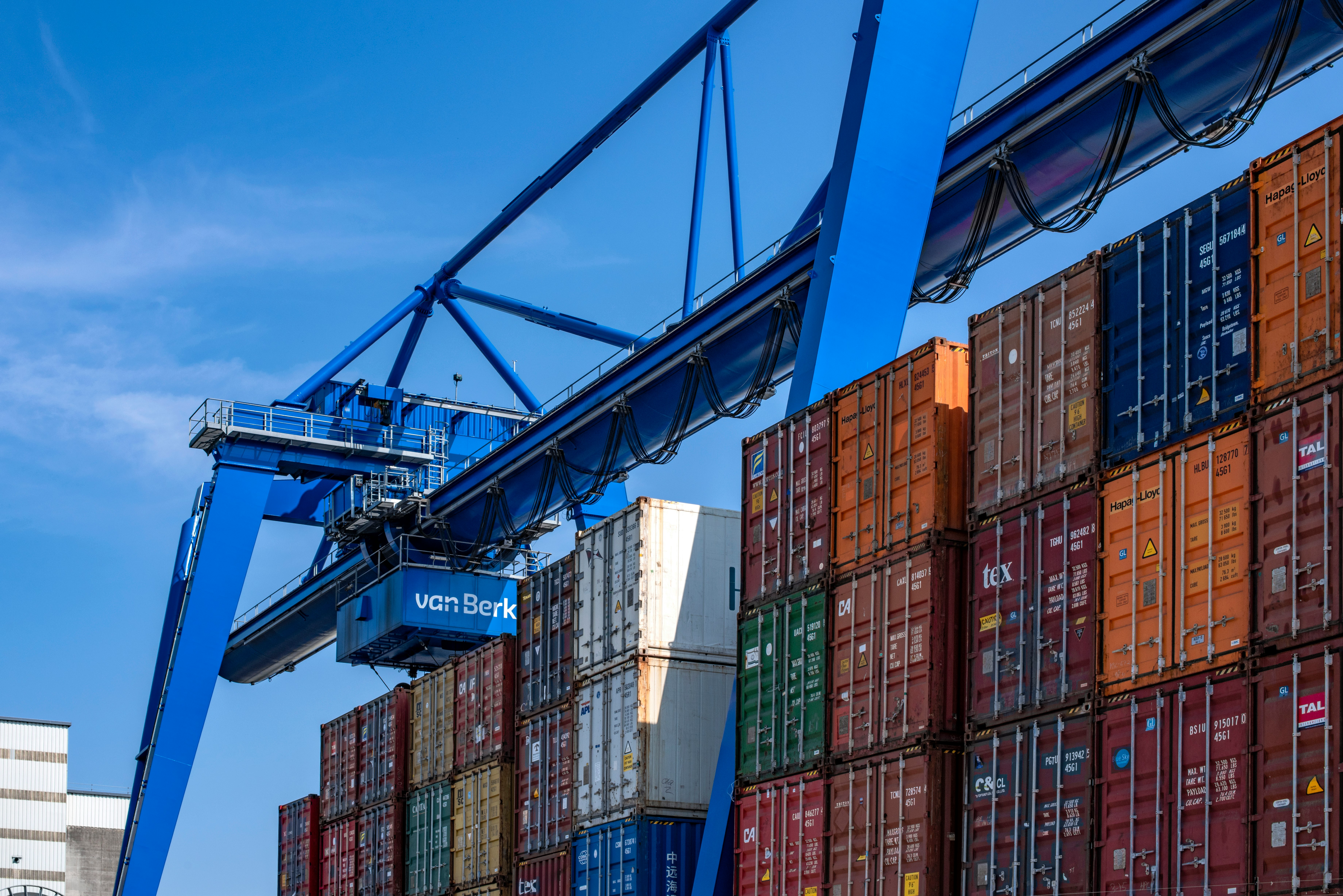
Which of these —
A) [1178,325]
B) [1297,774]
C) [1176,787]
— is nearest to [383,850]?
[1176,787]

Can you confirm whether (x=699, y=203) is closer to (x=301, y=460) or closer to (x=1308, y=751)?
(x=301, y=460)

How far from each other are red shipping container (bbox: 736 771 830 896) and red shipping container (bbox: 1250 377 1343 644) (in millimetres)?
7005

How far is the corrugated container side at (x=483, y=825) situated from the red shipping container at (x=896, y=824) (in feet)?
33.8

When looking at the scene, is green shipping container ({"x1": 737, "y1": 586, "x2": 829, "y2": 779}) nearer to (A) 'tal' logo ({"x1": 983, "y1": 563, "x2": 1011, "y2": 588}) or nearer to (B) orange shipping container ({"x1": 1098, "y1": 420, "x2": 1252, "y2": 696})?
(A) 'tal' logo ({"x1": 983, "y1": 563, "x2": 1011, "y2": 588})

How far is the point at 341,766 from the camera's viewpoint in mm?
36344

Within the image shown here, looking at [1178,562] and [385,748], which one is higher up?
[1178,562]

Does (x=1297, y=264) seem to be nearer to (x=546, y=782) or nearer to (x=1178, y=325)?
(x=1178, y=325)

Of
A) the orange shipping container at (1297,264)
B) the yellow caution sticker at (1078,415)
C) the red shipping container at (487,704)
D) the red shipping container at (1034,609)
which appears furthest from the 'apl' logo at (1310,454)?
the red shipping container at (487,704)

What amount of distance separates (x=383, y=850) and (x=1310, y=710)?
2367 centimetres

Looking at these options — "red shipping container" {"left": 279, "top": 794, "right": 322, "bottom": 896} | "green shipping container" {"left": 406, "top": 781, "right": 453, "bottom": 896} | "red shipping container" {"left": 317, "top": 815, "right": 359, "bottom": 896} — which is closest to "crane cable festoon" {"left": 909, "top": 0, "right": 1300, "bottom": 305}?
"green shipping container" {"left": 406, "top": 781, "right": 453, "bottom": 896}

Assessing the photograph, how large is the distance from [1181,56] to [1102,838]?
10.1 meters

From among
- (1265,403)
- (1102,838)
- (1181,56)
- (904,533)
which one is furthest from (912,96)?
(1102,838)

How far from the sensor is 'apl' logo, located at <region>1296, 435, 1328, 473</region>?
45.3 ft

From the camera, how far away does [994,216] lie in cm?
2409
